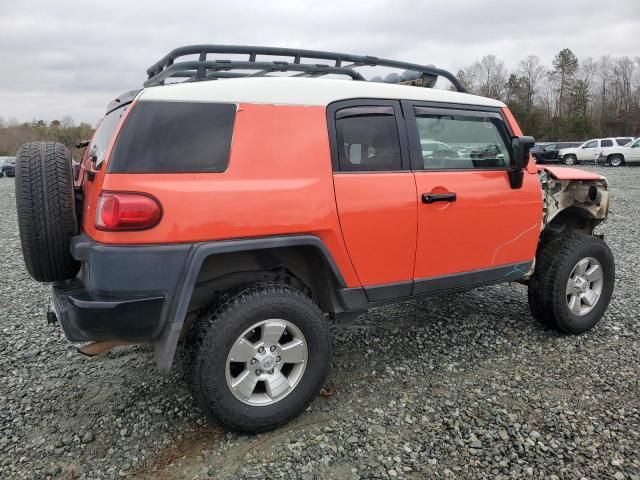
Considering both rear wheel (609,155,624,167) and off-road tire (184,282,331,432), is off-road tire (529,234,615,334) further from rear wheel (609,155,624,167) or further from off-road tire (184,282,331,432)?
rear wheel (609,155,624,167)

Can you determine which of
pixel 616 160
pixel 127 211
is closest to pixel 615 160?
pixel 616 160

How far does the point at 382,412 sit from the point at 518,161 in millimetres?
2001

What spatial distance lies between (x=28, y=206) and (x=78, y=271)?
0.44m

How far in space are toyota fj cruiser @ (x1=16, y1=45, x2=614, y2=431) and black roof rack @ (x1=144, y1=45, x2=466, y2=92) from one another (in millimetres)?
15

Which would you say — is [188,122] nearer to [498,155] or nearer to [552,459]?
[498,155]

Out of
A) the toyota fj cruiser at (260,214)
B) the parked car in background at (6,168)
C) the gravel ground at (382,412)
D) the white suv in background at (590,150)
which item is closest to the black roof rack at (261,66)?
the toyota fj cruiser at (260,214)

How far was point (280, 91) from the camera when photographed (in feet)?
8.87

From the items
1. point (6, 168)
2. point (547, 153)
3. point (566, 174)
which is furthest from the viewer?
point (6, 168)

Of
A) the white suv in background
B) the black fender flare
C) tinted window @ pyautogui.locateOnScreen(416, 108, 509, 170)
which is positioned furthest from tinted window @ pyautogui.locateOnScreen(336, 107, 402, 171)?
the white suv in background

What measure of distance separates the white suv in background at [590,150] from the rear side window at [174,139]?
104 feet

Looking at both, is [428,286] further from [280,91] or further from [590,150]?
[590,150]

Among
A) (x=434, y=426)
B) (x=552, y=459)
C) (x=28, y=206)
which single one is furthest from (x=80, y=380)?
(x=552, y=459)

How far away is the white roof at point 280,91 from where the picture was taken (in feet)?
8.14

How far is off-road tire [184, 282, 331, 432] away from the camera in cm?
250
